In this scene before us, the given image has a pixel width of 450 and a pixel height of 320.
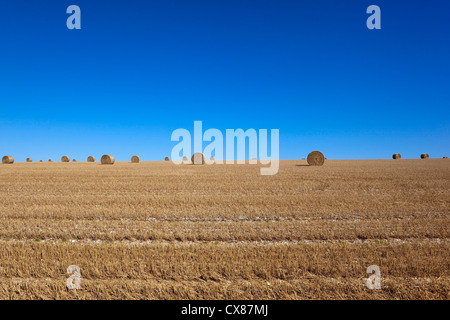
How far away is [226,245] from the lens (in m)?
6.54

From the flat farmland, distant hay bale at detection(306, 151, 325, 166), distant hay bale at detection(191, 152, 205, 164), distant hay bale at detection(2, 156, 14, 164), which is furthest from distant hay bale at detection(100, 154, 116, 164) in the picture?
the flat farmland

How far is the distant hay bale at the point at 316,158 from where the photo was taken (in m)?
37.1

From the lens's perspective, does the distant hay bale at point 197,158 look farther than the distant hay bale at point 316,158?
Yes

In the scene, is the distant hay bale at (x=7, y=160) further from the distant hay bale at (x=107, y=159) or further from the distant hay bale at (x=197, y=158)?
the distant hay bale at (x=197, y=158)

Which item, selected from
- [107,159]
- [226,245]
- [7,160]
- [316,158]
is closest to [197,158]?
[107,159]

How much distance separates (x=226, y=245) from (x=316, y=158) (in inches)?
1316

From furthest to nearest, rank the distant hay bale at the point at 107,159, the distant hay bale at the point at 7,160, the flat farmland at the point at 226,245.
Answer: the distant hay bale at the point at 7,160 < the distant hay bale at the point at 107,159 < the flat farmland at the point at 226,245

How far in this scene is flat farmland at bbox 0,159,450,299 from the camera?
4441 millimetres

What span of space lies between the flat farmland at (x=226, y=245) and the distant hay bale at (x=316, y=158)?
24029 mm

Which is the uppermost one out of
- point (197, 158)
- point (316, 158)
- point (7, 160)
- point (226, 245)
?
point (197, 158)

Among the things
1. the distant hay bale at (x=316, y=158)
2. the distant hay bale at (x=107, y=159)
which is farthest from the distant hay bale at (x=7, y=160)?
the distant hay bale at (x=316, y=158)

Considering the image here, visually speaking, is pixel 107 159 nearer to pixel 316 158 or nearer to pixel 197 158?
pixel 197 158

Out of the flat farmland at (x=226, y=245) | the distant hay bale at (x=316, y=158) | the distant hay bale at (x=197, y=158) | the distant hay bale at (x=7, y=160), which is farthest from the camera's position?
the distant hay bale at (x=7, y=160)
